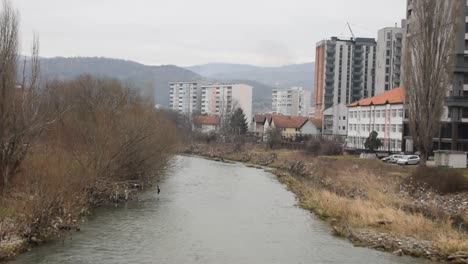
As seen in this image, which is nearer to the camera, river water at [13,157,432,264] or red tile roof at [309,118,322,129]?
river water at [13,157,432,264]

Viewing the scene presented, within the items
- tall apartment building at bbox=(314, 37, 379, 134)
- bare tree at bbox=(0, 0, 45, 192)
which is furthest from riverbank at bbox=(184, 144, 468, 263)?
tall apartment building at bbox=(314, 37, 379, 134)

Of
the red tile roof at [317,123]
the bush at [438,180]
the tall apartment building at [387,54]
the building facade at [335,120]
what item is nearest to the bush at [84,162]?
the bush at [438,180]

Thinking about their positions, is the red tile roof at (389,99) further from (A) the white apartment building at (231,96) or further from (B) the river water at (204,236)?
(A) the white apartment building at (231,96)

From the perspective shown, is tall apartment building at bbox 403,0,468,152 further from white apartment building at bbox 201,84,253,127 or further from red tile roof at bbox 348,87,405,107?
white apartment building at bbox 201,84,253,127

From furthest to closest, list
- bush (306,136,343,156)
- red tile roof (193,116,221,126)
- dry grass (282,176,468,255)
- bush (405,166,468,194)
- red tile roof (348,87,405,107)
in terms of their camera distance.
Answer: red tile roof (193,116,221,126), red tile roof (348,87,405,107), bush (306,136,343,156), bush (405,166,468,194), dry grass (282,176,468,255)

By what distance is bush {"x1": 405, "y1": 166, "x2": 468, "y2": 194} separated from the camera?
32081mm

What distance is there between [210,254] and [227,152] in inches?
2518

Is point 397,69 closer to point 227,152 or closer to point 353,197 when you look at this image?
point 227,152

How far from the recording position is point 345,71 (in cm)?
13388

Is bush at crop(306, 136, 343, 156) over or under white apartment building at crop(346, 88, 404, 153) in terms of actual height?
under

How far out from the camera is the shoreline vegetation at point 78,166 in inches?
739

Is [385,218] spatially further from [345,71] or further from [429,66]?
[345,71]

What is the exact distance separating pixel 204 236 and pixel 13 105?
956 centimetres

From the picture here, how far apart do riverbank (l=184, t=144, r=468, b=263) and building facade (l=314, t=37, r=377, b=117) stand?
8815cm
